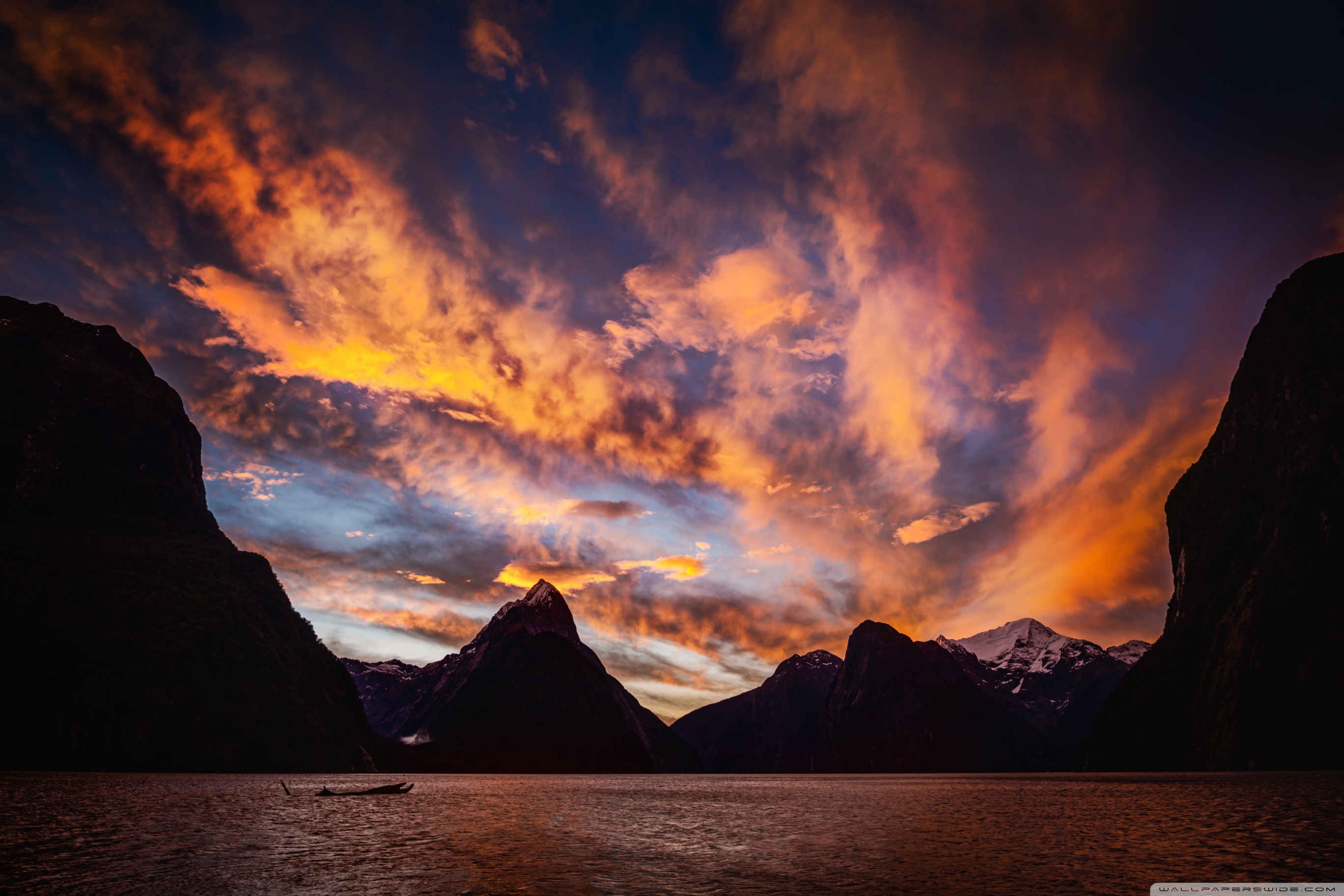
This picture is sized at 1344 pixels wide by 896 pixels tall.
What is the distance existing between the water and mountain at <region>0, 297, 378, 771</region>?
216ft

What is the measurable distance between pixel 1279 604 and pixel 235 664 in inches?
10407

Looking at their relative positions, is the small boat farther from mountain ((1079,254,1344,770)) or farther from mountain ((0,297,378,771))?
mountain ((1079,254,1344,770))

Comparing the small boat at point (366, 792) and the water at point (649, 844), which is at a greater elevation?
the water at point (649, 844)

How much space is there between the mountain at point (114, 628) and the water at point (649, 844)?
216 feet

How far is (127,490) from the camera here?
19275cm

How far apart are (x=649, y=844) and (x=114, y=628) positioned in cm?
16061

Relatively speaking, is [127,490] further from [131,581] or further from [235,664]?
[235,664]

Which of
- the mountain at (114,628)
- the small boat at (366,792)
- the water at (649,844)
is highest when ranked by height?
the mountain at (114,628)

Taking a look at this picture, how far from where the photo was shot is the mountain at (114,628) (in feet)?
427

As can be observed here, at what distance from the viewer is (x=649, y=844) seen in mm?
40156

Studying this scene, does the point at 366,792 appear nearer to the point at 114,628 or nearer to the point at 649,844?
the point at 649,844

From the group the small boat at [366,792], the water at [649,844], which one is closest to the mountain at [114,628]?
the water at [649,844]

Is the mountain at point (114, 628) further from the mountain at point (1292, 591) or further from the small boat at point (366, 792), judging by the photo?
the mountain at point (1292, 591)

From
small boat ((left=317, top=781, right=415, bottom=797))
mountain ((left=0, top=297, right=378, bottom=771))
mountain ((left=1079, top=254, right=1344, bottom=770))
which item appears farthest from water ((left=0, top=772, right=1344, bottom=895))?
mountain ((left=1079, top=254, right=1344, bottom=770))
